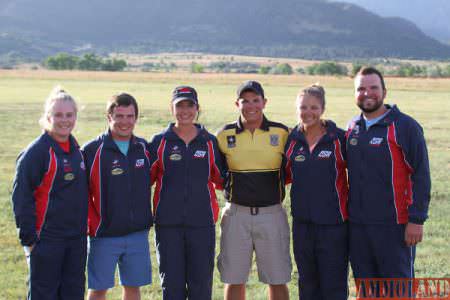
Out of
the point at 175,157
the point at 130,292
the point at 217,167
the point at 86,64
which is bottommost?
the point at 130,292

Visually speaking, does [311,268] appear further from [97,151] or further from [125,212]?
[97,151]

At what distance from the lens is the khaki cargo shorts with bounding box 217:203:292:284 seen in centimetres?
554

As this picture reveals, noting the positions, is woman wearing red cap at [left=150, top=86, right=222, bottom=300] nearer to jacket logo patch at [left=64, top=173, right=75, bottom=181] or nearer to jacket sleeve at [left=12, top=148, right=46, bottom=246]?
jacket logo patch at [left=64, top=173, right=75, bottom=181]

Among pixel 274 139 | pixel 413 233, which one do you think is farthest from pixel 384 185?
pixel 274 139

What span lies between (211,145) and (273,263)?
121 cm

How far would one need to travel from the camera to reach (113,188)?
5137mm

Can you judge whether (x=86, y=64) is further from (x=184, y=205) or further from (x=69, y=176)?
(x=69, y=176)

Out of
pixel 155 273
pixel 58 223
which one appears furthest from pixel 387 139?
pixel 155 273

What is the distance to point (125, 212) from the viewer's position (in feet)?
16.9

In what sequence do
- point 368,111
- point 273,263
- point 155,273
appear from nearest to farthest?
point 368,111
point 273,263
point 155,273

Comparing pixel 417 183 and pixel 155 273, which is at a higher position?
pixel 417 183

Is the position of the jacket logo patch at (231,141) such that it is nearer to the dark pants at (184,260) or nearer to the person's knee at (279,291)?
the dark pants at (184,260)

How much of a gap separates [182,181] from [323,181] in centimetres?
122

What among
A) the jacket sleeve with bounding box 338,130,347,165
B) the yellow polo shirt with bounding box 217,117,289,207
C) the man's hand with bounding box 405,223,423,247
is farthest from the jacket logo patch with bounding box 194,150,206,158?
the man's hand with bounding box 405,223,423,247
